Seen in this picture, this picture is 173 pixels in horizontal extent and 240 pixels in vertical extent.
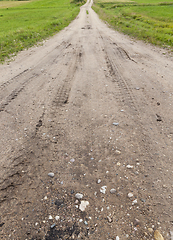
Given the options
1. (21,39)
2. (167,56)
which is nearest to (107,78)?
(167,56)

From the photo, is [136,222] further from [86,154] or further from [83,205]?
[86,154]


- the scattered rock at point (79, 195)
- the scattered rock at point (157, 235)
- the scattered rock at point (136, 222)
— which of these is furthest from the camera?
the scattered rock at point (79, 195)

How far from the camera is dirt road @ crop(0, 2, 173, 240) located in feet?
7.48

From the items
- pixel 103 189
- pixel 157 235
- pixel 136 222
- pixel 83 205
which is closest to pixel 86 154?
pixel 103 189

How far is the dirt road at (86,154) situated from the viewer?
7.48 feet

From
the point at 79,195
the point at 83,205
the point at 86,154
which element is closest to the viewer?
the point at 83,205

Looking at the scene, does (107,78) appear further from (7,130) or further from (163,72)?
(7,130)

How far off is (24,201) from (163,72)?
7.71m

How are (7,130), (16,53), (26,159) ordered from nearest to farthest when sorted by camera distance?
(26,159), (7,130), (16,53)

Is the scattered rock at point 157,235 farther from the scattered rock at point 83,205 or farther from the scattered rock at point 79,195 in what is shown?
the scattered rock at point 79,195

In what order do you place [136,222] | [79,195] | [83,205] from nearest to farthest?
[136,222] < [83,205] < [79,195]

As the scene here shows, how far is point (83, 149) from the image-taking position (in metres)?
3.45

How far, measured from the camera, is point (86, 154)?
334cm

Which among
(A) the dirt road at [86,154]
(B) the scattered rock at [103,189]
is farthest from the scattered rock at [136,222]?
(B) the scattered rock at [103,189]
